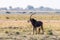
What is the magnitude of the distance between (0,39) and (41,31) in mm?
6919

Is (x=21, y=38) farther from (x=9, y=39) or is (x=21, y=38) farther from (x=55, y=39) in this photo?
(x=55, y=39)

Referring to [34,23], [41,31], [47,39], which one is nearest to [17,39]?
[47,39]

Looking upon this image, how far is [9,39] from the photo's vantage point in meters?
21.7

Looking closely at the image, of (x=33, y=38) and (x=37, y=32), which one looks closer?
(x=33, y=38)

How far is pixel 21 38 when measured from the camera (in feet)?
73.4

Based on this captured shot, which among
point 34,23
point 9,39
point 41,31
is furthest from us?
point 41,31

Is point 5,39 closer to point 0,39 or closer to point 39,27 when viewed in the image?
point 0,39

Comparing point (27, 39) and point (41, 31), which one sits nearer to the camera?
point (27, 39)

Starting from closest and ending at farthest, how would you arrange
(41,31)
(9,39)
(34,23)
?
(9,39)
(34,23)
(41,31)

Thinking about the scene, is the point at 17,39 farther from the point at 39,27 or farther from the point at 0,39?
the point at 39,27

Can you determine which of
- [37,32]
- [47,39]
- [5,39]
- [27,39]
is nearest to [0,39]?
[5,39]

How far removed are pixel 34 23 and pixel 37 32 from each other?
3.58ft

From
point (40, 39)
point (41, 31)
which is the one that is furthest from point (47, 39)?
point (41, 31)

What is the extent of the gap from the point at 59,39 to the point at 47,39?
38.9 inches
